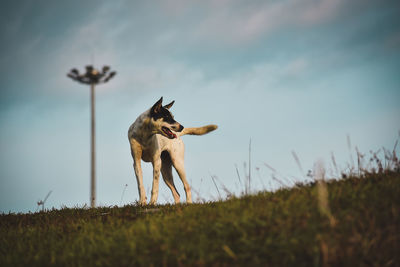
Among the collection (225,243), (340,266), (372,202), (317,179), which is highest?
(317,179)

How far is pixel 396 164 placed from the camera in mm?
5402

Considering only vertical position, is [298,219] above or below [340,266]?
above

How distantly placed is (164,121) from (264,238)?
4994 millimetres

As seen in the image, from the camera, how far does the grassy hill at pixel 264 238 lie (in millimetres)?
3047

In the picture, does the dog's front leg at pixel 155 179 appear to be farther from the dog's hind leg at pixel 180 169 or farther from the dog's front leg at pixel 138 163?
the dog's hind leg at pixel 180 169

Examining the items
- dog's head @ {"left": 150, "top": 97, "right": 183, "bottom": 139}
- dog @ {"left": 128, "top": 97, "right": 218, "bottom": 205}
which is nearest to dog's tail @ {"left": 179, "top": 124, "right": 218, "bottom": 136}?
dog @ {"left": 128, "top": 97, "right": 218, "bottom": 205}

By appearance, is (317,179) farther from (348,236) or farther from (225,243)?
(225,243)

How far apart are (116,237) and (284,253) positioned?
2.17m

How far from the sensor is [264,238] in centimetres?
332

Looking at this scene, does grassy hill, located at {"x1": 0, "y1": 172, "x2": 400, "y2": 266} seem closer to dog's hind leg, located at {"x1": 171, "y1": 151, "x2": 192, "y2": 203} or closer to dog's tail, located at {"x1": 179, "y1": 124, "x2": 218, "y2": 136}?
dog's tail, located at {"x1": 179, "y1": 124, "x2": 218, "y2": 136}

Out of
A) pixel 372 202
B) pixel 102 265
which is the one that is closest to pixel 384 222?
pixel 372 202

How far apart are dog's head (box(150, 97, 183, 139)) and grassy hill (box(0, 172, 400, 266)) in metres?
3.49

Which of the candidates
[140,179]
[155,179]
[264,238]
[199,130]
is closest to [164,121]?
[199,130]

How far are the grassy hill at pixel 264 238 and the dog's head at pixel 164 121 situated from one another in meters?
3.49
